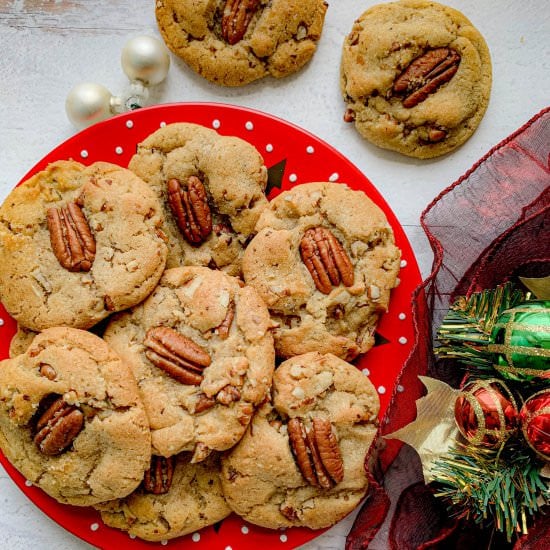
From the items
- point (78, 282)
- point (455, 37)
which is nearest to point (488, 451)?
point (78, 282)

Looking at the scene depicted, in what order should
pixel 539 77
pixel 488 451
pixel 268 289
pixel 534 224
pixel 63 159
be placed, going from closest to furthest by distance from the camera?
1. pixel 488 451
2. pixel 534 224
3. pixel 268 289
4. pixel 63 159
5. pixel 539 77

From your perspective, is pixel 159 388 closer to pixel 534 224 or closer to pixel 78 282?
pixel 78 282

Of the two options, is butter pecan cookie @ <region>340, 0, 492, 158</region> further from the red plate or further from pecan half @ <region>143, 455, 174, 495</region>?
pecan half @ <region>143, 455, 174, 495</region>

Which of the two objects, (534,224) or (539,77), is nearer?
(534,224)

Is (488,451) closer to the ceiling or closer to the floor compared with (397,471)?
closer to the ceiling

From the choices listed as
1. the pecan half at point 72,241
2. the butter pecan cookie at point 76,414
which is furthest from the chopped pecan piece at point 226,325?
the pecan half at point 72,241

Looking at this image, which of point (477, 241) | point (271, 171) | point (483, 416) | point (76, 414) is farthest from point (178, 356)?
point (477, 241)
